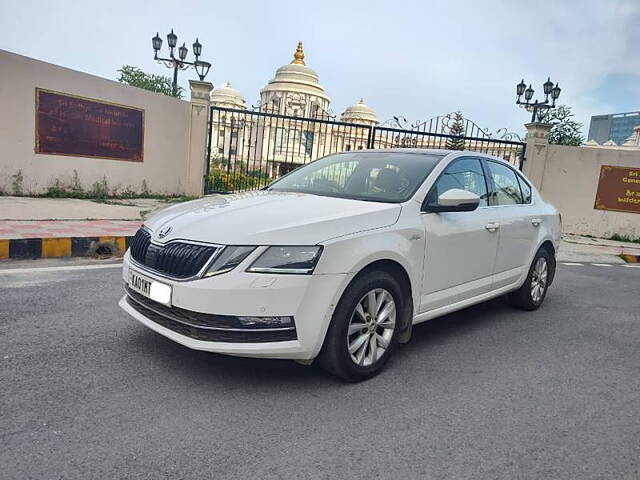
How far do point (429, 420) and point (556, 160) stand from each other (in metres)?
12.5

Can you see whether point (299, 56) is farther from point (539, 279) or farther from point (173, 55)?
point (539, 279)

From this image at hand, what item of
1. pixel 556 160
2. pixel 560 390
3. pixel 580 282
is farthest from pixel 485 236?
pixel 556 160

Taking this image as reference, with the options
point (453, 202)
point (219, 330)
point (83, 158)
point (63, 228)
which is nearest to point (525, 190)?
point (453, 202)

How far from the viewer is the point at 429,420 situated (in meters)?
2.75

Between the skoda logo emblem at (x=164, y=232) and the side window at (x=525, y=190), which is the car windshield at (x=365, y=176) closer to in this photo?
the skoda logo emblem at (x=164, y=232)

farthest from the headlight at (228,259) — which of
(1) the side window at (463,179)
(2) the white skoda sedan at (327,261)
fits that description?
(1) the side window at (463,179)

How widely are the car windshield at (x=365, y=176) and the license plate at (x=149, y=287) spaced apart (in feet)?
4.56

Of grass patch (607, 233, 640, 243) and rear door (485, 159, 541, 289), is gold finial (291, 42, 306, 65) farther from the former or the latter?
rear door (485, 159, 541, 289)

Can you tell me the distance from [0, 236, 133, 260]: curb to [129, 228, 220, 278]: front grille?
346cm

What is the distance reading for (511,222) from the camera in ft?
14.8

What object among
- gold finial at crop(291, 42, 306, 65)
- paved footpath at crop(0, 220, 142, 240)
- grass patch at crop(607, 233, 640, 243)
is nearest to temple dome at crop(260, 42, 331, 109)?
gold finial at crop(291, 42, 306, 65)

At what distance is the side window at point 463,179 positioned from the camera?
3812 millimetres

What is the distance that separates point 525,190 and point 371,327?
2.79 meters

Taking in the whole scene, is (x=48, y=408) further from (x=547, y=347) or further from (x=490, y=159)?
(x=490, y=159)
